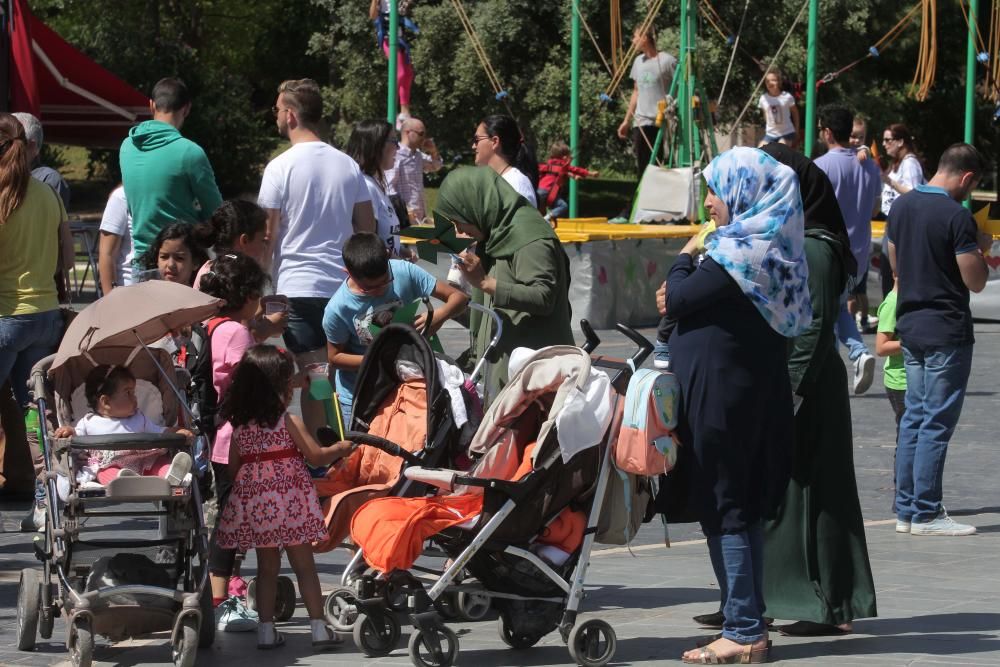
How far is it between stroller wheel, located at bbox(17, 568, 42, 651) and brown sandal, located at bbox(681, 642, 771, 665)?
229 cm

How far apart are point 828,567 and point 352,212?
310 cm

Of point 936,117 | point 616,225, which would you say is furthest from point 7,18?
point 936,117

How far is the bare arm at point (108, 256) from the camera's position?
910 cm

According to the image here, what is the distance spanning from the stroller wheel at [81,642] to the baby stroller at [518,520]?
0.92 m

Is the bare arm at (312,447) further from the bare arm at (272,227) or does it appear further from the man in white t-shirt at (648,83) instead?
the man in white t-shirt at (648,83)

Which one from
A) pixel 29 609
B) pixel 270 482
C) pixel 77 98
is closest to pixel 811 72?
pixel 77 98

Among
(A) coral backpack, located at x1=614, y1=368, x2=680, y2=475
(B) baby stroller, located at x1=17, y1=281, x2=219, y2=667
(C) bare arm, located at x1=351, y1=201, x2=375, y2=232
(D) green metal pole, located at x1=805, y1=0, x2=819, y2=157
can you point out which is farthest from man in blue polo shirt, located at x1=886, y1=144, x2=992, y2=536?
(D) green metal pole, located at x1=805, y1=0, x2=819, y2=157

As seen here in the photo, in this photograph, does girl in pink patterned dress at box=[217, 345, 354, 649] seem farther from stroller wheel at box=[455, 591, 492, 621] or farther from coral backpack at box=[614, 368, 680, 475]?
coral backpack at box=[614, 368, 680, 475]

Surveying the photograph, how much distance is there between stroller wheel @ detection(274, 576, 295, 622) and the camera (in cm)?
655

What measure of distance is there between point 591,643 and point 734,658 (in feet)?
1.65

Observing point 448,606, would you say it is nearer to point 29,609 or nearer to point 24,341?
point 29,609

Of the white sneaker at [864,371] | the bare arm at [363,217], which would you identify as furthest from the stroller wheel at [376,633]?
the white sneaker at [864,371]

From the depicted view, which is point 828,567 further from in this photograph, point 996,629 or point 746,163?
point 746,163

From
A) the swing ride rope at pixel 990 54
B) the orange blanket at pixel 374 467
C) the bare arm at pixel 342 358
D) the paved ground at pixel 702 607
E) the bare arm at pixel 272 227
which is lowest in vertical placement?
the paved ground at pixel 702 607
